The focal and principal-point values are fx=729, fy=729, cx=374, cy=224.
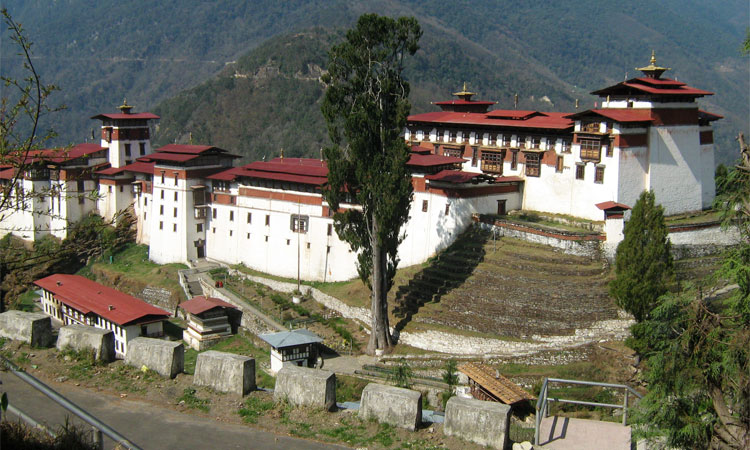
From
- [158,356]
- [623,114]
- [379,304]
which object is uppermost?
[623,114]

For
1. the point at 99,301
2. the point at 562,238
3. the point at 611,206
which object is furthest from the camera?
the point at 99,301

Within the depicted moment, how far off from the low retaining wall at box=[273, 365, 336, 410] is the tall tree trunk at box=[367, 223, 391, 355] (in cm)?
2320

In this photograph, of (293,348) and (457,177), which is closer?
(293,348)

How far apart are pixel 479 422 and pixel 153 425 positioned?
5057mm

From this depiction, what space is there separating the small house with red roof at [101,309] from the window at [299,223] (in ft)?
29.8

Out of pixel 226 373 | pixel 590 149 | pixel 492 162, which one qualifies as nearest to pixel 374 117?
pixel 492 162

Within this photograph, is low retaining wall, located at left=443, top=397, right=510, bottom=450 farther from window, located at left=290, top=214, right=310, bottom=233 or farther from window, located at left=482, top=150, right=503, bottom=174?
window, located at left=290, top=214, right=310, bottom=233

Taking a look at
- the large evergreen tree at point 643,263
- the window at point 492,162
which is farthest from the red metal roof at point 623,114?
the large evergreen tree at point 643,263

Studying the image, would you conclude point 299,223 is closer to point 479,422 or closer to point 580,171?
point 580,171

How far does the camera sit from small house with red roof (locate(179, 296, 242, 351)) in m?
41.0

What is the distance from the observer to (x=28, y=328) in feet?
47.3

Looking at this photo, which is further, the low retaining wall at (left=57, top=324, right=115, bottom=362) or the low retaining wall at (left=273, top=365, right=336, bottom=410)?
the low retaining wall at (left=57, top=324, right=115, bottom=362)

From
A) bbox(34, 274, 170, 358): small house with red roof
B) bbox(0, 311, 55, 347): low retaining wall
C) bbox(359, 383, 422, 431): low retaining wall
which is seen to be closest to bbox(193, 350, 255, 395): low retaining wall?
bbox(359, 383, 422, 431): low retaining wall

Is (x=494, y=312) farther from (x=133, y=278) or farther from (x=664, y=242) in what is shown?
(x=133, y=278)
